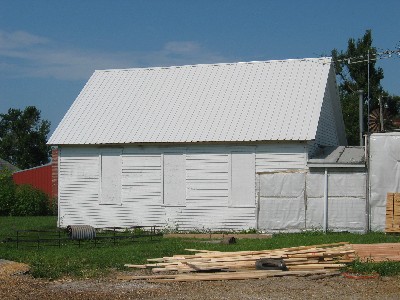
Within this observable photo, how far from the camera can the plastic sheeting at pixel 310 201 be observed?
25.9 metres

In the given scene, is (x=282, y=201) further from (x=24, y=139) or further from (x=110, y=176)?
(x=24, y=139)

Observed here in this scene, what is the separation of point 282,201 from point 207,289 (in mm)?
12749

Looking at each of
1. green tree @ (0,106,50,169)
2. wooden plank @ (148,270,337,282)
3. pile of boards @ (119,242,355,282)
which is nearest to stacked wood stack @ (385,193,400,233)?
pile of boards @ (119,242,355,282)

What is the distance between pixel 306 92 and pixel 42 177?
26.8 meters

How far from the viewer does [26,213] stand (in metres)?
43.8

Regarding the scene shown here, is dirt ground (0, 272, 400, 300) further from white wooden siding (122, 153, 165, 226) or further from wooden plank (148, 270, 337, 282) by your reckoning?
white wooden siding (122, 153, 165, 226)

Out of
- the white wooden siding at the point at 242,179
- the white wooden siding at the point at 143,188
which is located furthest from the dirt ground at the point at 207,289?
the white wooden siding at the point at 143,188

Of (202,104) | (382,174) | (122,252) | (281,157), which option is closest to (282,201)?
(281,157)

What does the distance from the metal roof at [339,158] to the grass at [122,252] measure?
7.91 feet

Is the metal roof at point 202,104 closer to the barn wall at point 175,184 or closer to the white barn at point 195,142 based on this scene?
the white barn at point 195,142

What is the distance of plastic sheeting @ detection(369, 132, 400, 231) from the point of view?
25620 millimetres

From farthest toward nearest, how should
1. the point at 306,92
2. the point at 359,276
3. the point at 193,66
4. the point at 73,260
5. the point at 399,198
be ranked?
the point at 193,66 → the point at 306,92 → the point at 399,198 → the point at 73,260 → the point at 359,276

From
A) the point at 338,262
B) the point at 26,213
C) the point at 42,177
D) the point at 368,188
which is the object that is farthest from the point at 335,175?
the point at 42,177

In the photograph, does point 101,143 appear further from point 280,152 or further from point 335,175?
point 335,175
